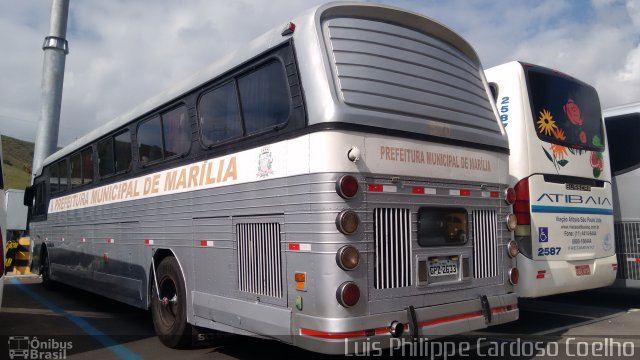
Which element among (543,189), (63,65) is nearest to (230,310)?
(543,189)

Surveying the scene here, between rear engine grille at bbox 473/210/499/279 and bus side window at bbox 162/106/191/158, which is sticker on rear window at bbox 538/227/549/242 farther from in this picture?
bus side window at bbox 162/106/191/158

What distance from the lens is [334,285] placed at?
163 inches

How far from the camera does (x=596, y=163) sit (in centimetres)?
769

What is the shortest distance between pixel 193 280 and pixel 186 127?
175 cm

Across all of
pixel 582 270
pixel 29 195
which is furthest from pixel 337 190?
pixel 29 195

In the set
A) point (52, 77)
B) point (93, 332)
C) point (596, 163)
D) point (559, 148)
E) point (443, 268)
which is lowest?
point (93, 332)

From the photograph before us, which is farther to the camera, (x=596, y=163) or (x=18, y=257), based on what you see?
(x=18, y=257)

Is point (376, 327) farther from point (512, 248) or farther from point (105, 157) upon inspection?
point (105, 157)

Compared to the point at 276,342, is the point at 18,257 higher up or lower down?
higher up

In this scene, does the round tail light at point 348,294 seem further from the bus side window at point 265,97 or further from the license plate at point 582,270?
the license plate at point 582,270

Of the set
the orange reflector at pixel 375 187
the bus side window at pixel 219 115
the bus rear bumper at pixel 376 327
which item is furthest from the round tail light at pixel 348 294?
the bus side window at pixel 219 115

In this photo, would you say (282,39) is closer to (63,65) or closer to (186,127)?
(186,127)

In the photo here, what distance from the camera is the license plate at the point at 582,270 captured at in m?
7.14

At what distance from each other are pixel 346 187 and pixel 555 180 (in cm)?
398
